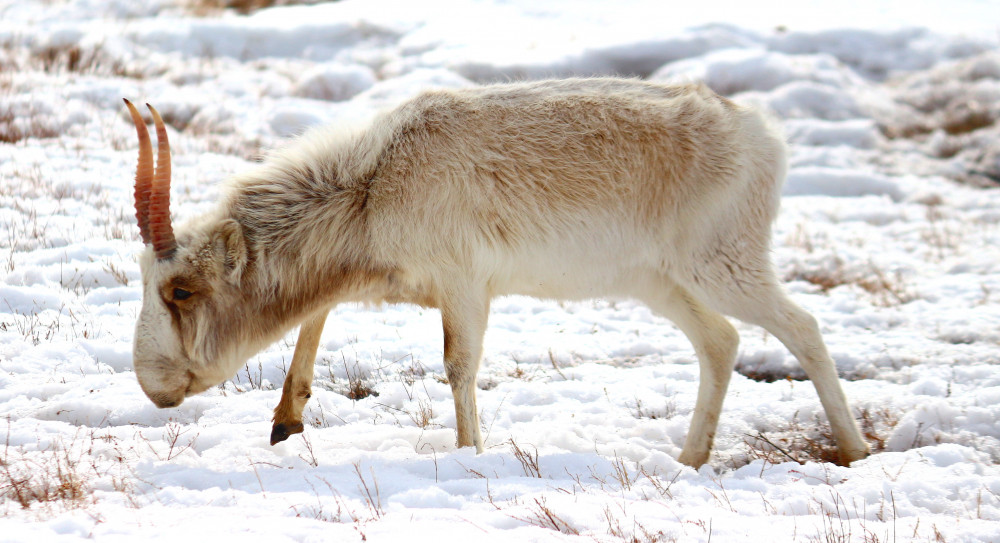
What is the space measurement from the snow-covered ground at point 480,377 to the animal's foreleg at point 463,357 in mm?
181

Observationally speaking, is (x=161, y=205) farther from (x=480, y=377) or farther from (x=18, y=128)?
(x=18, y=128)

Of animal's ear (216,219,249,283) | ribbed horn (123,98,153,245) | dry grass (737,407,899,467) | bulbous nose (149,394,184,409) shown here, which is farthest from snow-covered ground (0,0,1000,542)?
ribbed horn (123,98,153,245)

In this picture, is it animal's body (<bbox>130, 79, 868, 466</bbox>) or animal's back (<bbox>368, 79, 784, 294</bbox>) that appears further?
animal's back (<bbox>368, 79, 784, 294</bbox>)

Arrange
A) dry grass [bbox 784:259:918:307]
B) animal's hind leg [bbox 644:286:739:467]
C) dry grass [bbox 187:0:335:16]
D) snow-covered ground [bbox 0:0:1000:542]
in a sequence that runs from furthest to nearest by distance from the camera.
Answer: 1. dry grass [bbox 187:0:335:16]
2. dry grass [bbox 784:259:918:307]
3. animal's hind leg [bbox 644:286:739:467]
4. snow-covered ground [bbox 0:0:1000:542]

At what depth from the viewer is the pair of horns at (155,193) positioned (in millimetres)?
4250

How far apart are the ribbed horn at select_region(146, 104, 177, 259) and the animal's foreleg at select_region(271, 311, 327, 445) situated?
0.95 metres

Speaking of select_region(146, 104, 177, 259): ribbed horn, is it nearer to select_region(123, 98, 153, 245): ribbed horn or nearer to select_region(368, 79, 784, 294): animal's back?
select_region(123, 98, 153, 245): ribbed horn

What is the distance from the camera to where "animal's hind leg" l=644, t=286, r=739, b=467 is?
209 inches

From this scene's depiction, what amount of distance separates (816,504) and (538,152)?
242 cm

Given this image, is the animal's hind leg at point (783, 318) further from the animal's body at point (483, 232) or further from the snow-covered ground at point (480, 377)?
the snow-covered ground at point (480, 377)

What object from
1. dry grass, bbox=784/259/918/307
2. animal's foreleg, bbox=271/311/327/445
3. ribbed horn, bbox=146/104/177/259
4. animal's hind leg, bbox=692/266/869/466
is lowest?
dry grass, bbox=784/259/918/307

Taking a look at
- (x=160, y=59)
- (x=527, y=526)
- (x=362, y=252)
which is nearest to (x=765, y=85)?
(x=160, y=59)

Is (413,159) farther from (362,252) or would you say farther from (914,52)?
(914,52)

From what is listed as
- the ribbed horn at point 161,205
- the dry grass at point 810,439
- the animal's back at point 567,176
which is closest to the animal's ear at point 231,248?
the ribbed horn at point 161,205
